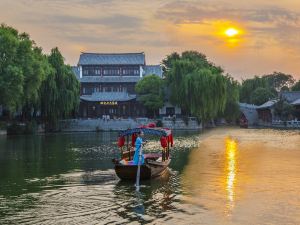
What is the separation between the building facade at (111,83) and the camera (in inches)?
2953

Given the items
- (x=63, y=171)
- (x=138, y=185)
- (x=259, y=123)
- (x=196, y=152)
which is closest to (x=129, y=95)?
(x=259, y=123)

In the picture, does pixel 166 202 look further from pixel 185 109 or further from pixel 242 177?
pixel 185 109

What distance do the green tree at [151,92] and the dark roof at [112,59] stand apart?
11.4 meters

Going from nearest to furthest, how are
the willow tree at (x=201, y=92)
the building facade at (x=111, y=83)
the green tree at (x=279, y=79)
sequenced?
the willow tree at (x=201, y=92), the building facade at (x=111, y=83), the green tree at (x=279, y=79)

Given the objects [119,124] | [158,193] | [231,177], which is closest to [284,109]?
[119,124]

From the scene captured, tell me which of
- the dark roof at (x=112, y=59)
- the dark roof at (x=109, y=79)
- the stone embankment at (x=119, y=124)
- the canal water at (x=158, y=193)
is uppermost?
the dark roof at (x=112, y=59)

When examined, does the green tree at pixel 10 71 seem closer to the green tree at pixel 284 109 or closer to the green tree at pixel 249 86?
the green tree at pixel 284 109

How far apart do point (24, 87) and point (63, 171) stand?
24.9 metres

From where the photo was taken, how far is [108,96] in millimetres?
76062

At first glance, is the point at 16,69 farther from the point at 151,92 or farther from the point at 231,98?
the point at 231,98

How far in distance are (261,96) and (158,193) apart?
8111cm

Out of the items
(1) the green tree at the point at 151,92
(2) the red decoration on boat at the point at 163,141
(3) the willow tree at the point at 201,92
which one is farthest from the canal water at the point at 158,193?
(1) the green tree at the point at 151,92

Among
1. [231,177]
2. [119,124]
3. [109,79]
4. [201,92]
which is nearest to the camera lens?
[231,177]

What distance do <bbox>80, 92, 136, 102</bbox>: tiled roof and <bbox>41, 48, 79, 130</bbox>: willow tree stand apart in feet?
49.8
